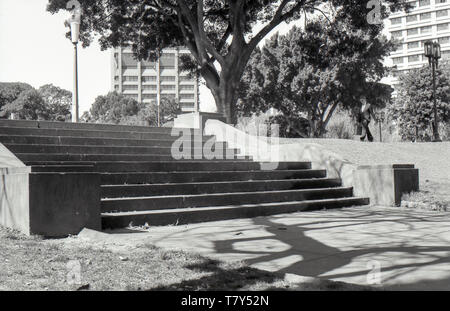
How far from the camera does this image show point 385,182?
1047 centimetres

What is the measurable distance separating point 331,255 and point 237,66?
1520 cm

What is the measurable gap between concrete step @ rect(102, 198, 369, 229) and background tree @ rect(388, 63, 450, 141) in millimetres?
34798

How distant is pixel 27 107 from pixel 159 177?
65.0 meters

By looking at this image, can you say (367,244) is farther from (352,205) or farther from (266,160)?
(266,160)

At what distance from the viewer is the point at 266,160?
39.7 ft

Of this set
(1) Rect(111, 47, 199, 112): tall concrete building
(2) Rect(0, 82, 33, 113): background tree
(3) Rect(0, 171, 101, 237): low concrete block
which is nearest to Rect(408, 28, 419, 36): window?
(1) Rect(111, 47, 199, 112): tall concrete building

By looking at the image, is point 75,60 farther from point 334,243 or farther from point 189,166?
point 334,243

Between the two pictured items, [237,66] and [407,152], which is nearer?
[407,152]

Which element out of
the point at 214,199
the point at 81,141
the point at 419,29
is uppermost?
the point at 419,29

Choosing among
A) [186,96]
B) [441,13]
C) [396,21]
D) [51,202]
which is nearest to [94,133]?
[51,202]

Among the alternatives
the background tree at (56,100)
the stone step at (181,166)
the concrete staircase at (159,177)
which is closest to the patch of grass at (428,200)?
the concrete staircase at (159,177)

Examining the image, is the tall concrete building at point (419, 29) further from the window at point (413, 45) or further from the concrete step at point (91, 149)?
the concrete step at point (91, 149)

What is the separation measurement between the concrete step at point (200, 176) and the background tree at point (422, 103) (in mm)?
33557
